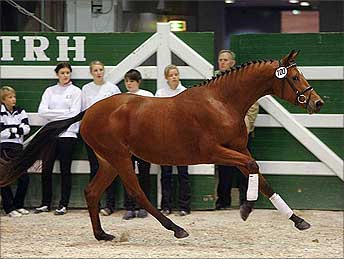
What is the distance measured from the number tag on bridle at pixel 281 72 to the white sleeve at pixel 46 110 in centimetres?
279

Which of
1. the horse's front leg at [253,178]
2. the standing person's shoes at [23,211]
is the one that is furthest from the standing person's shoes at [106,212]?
the horse's front leg at [253,178]

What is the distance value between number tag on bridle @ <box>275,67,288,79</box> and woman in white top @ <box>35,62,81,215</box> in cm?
266

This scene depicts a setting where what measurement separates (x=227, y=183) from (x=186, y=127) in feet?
7.76

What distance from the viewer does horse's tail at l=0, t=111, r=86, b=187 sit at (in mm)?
5508

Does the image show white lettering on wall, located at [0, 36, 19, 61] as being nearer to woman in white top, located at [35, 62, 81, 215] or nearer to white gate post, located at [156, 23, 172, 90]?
woman in white top, located at [35, 62, 81, 215]

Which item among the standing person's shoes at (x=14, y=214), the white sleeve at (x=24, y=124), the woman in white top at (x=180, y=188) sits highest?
the white sleeve at (x=24, y=124)

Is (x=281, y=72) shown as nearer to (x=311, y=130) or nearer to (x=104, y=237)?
(x=104, y=237)

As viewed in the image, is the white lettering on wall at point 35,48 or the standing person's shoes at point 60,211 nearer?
the standing person's shoes at point 60,211

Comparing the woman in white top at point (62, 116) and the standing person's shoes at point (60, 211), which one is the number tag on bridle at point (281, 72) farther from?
the standing person's shoes at point (60, 211)

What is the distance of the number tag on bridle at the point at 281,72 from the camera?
15.3 ft

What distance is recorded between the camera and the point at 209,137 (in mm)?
4961

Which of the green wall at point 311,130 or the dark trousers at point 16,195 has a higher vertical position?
the green wall at point 311,130

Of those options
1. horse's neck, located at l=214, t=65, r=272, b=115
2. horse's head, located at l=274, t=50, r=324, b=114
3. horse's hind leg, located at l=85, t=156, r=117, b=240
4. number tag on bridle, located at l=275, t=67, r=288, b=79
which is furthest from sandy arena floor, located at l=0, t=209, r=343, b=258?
number tag on bridle, located at l=275, t=67, r=288, b=79

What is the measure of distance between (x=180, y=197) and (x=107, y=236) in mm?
1418
